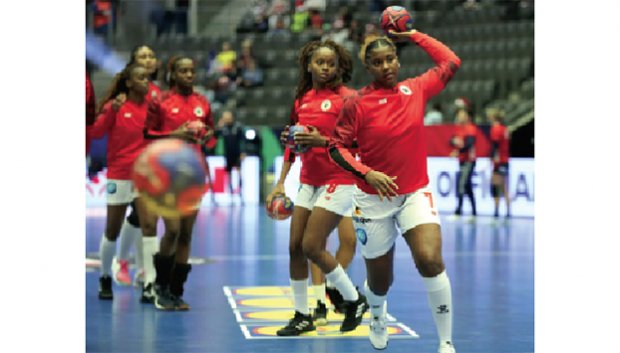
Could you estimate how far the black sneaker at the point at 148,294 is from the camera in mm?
10406

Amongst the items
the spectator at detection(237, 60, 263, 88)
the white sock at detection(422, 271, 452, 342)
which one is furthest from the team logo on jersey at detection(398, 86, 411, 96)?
the spectator at detection(237, 60, 263, 88)

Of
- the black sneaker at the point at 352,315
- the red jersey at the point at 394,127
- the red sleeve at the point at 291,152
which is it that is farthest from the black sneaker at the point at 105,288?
the red jersey at the point at 394,127

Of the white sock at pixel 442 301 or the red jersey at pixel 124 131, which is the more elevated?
the red jersey at pixel 124 131

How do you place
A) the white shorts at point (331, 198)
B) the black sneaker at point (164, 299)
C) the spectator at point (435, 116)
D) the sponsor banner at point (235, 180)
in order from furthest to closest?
1. the sponsor banner at point (235, 180)
2. the spectator at point (435, 116)
3. the black sneaker at point (164, 299)
4. the white shorts at point (331, 198)

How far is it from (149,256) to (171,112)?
135 centimetres

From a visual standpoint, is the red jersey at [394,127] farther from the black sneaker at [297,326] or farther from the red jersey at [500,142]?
the red jersey at [500,142]

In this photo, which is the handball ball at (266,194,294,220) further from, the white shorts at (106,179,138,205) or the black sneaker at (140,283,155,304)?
the white shorts at (106,179,138,205)

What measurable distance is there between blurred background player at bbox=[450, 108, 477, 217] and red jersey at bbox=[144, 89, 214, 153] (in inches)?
443

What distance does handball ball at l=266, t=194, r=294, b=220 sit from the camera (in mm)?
8812

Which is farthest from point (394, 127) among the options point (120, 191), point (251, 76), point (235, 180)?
point (251, 76)

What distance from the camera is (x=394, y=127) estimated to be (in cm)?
737

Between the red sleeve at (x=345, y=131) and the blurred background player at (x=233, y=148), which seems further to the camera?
the blurred background player at (x=233, y=148)

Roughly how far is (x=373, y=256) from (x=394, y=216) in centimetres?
31

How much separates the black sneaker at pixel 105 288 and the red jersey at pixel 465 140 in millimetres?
11251
